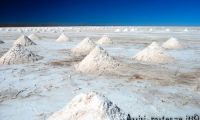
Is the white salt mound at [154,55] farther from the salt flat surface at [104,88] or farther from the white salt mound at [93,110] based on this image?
the white salt mound at [93,110]

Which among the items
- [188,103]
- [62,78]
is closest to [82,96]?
[188,103]

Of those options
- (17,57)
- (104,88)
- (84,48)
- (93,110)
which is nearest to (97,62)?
(104,88)

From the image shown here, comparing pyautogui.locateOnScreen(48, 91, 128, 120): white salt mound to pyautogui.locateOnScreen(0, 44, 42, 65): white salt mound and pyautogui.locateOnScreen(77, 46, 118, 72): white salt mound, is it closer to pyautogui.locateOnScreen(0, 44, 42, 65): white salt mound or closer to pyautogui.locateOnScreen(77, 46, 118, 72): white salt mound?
pyautogui.locateOnScreen(77, 46, 118, 72): white salt mound

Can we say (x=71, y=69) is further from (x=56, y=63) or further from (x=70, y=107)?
(x=70, y=107)

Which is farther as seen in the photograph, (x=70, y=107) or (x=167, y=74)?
(x=167, y=74)

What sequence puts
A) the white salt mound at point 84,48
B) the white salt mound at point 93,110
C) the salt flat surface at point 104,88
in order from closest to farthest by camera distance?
the white salt mound at point 93,110, the salt flat surface at point 104,88, the white salt mound at point 84,48

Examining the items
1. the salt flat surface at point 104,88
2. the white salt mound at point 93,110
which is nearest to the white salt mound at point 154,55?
the salt flat surface at point 104,88
